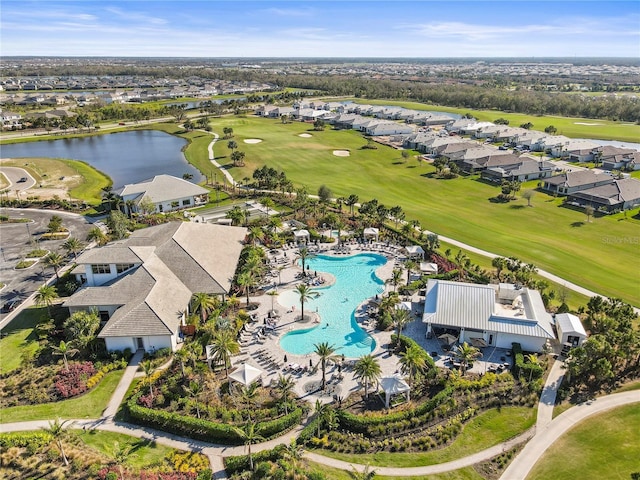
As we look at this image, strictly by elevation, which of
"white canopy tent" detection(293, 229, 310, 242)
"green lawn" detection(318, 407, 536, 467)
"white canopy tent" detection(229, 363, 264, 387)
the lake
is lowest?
"green lawn" detection(318, 407, 536, 467)

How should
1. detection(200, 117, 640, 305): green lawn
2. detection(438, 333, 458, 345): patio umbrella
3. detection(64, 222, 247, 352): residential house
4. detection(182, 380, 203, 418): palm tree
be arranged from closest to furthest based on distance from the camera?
detection(182, 380, 203, 418): palm tree → detection(64, 222, 247, 352): residential house → detection(438, 333, 458, 345): patio umbrella → detection(200, 117, 640, 305): green lawn

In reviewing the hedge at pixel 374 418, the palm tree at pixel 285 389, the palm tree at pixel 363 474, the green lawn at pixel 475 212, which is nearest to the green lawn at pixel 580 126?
the green lawn at pixel 475 212

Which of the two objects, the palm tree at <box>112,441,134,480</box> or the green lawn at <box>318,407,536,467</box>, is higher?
the palm tree at <box>112,441,134,480</box>

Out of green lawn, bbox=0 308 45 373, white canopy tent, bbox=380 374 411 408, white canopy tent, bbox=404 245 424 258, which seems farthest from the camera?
white canopy tent, bbox=404 245 424 258

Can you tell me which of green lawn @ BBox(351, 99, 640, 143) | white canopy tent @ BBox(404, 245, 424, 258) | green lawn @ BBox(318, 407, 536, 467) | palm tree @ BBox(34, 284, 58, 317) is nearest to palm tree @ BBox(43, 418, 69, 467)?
green lawn @ BBox(318, 407, 536, 467)

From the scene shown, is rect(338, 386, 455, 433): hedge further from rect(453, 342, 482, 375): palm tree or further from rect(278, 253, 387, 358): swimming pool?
rect(278, 253, 387, 358): swimming pool

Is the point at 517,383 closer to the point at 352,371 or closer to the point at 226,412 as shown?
the point at 352,371
